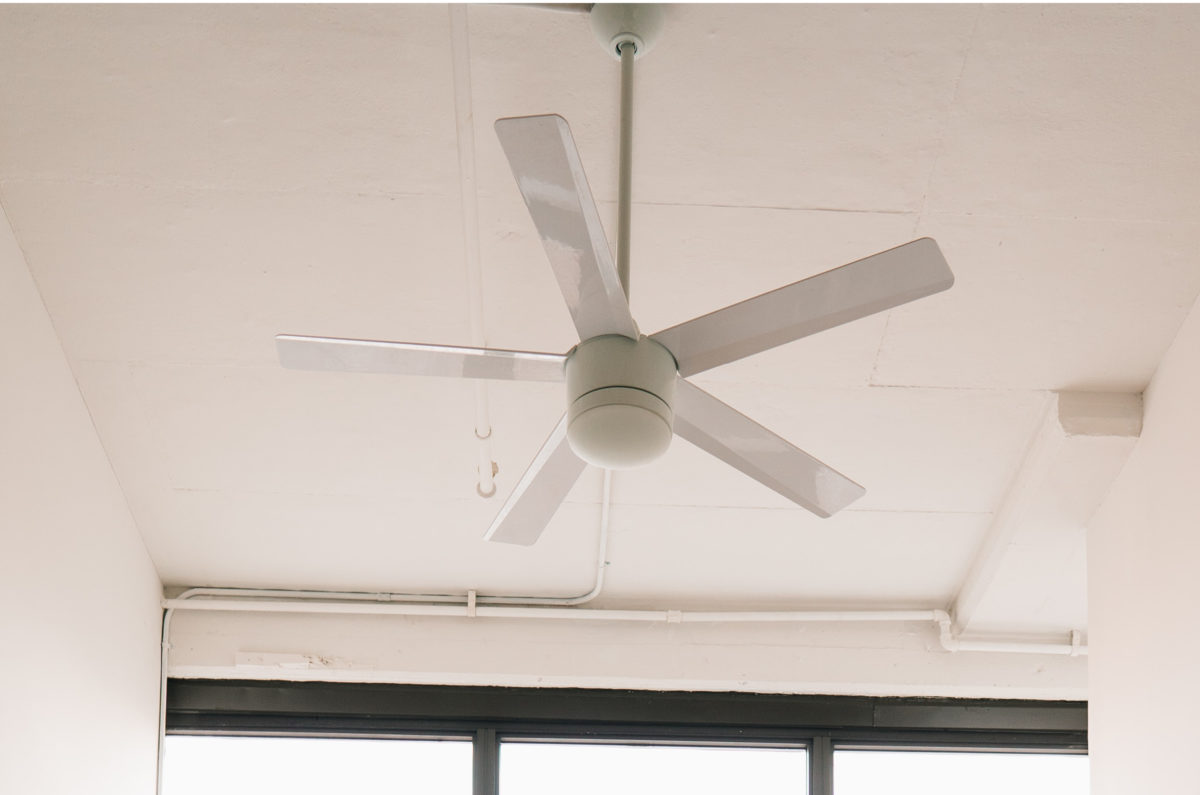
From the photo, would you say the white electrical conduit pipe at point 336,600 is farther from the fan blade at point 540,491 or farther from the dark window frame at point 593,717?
the fan blade at point 540,491

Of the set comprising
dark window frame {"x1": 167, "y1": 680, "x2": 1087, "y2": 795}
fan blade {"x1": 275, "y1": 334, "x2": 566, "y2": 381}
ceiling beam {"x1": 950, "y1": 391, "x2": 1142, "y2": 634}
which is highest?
ceiling beam {"x1": 950, "y1": 391, "x2": 1142, "y2": 634}

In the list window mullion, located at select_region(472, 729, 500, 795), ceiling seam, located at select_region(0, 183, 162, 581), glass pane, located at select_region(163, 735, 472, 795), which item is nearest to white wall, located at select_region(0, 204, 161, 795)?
ceiling seam, located at select_region(0, 183, 162, 581)

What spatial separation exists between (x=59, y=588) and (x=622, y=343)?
67.1 inches

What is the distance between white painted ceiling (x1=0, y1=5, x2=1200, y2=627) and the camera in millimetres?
2277

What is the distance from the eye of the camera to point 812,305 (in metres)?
1.87

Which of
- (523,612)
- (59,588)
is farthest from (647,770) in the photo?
(59,588)

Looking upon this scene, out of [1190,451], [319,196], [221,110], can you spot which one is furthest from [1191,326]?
[221,110]

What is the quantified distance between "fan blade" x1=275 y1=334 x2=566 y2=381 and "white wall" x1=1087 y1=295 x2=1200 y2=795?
4.97 ft

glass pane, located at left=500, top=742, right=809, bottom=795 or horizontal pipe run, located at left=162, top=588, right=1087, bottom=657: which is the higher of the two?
horizontal pipe run, located at left=162, top=588, right=1087, bottom=657

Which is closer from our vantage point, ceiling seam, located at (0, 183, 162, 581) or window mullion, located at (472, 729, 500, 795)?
ceiling seam, located at (0, 183, 162, 581)

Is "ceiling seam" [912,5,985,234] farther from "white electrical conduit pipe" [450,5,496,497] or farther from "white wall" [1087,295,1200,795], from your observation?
"white electrical conduit pipe" [450,5,496,497]

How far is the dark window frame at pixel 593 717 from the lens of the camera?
12.3 feet

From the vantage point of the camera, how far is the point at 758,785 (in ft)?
12.4

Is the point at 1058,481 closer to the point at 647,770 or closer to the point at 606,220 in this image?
the point at 606,220
